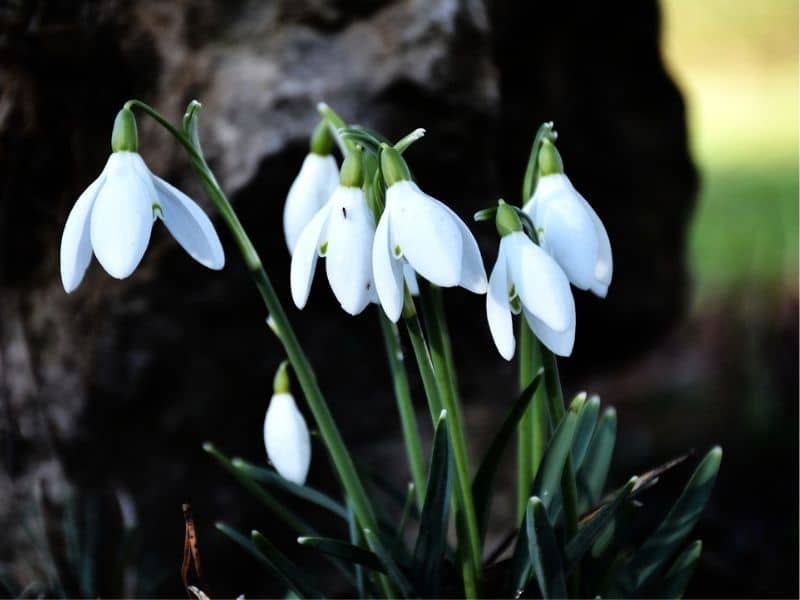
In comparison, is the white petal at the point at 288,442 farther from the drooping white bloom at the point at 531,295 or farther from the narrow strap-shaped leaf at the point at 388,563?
the drooping white bloom at the point at 531,295

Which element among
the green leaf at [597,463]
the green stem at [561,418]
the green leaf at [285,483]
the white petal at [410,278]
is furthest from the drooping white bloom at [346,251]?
the green leaf at [597,463]

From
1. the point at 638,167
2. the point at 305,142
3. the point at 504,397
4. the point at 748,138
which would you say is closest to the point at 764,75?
the point at 748,138

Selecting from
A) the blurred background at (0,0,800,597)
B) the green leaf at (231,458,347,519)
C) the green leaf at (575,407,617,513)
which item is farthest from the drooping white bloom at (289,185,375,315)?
the blurred background at (0,0,800,597)

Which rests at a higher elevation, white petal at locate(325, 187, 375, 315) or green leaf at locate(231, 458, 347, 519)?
white petal at locate(325, 187, 375, 315)

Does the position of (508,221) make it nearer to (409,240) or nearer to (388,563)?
(409,240)

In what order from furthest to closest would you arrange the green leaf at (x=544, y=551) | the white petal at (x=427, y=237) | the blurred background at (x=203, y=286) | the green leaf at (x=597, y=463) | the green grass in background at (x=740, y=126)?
the green grass in background at (x=740, y=126)
the blurred background at (x=203, y=286)
the green leaf at (x=597, y=463)
the green leaf at (x=544, y=551)
the white petal at (x=427, y=237)

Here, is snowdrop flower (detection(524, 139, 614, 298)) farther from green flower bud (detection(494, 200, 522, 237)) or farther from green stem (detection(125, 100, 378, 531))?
green stem (detection(125, 100, 378, 531))
